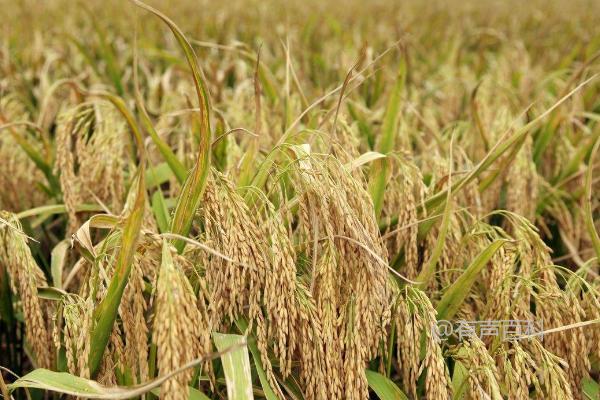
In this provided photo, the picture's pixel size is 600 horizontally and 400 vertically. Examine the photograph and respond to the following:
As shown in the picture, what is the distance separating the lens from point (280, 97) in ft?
7.18

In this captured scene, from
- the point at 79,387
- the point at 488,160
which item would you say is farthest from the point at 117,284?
the point at 488,160

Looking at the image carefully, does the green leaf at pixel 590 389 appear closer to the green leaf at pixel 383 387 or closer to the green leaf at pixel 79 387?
the green leaf at pixel 383 387

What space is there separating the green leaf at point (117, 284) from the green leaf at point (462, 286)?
62 cm

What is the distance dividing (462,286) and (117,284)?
65 centimetres

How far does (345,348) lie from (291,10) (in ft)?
14.5

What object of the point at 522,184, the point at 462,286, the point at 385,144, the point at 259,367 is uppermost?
the point at 385,144

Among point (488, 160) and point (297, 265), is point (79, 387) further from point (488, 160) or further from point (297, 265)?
point (488, 160)

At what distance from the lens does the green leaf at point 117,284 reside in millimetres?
1081

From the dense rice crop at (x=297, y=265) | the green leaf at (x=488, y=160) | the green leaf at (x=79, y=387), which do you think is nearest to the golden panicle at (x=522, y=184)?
the dense rice crop at (x=297, y=265)

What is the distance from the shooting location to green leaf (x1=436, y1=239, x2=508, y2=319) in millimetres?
1305

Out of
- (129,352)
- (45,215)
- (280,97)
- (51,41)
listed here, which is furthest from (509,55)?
(129,352)

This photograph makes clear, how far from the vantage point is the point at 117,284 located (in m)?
1.12

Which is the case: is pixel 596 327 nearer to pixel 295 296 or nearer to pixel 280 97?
pixel 295 296

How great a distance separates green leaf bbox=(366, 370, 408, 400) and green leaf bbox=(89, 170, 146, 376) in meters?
0.50
